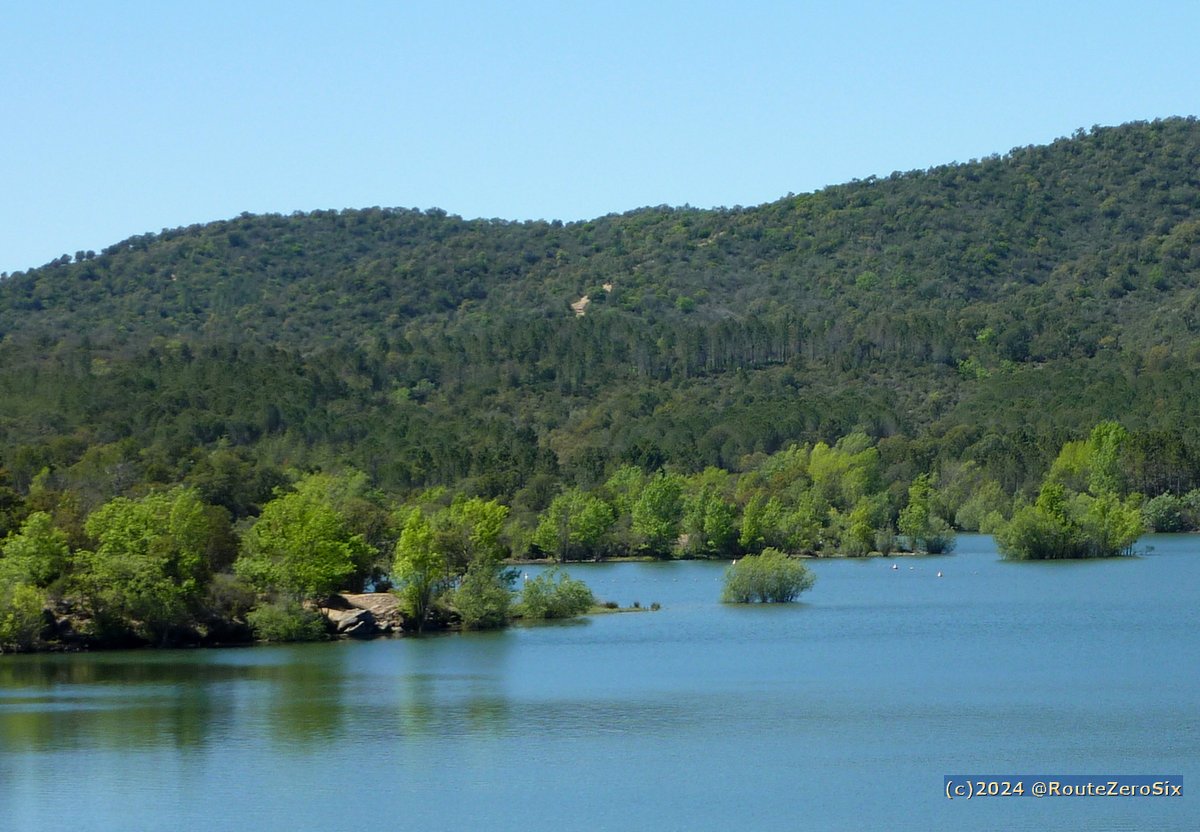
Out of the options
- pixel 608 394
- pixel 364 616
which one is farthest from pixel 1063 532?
pixel 608 394

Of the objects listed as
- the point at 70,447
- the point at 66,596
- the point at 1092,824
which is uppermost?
the point at 70,447

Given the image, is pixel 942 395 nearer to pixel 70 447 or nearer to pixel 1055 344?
pixel 1055 344

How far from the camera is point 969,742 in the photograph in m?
42.2

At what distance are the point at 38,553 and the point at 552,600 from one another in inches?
789

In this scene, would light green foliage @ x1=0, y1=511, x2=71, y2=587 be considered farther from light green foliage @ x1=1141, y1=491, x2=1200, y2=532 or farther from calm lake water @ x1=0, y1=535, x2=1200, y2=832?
light green foliage @ x1=1141, y1=491, x2=1200, y2=532

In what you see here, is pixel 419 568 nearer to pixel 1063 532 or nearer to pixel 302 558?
pixel 302 558

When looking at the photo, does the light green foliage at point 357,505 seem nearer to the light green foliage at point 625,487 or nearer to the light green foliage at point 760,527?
the light green foliage at point 625,487

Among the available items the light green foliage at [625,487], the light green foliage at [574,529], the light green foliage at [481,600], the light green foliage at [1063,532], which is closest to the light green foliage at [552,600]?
the light green foliage at [481,600]

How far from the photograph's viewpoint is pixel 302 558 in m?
64.6

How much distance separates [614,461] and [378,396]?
39.6 metres

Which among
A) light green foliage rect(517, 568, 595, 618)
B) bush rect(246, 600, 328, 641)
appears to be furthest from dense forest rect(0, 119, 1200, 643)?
A: light green foliage rect(517, 568, 595, 618)

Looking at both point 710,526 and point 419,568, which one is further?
point 710,526

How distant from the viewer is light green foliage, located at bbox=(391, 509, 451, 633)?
64062 millimetres

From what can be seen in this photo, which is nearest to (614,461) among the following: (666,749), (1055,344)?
(1055,344)
